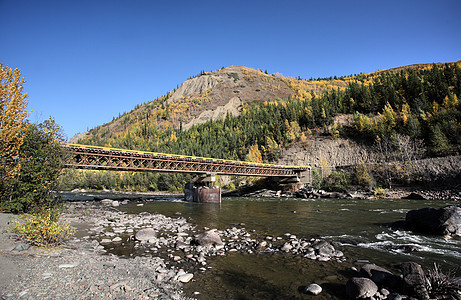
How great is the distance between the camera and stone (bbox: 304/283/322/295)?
636 centimetres

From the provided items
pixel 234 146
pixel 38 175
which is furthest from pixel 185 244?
pixel 234 146

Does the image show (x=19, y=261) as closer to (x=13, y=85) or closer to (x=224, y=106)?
(x=13, y=85)

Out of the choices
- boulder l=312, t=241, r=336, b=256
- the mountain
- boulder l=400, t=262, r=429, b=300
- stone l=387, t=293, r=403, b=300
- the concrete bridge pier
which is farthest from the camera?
the mountain

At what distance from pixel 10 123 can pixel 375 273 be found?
1944 cm

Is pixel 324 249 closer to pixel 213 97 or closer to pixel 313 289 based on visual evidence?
pixel 313 289

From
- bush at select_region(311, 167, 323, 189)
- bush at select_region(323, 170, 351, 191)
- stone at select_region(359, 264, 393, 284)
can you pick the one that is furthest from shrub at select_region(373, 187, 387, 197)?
stone at select_region(359, 264, 393, 284)

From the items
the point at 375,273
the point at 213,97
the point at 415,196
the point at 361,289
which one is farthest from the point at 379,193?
the point at 213,97

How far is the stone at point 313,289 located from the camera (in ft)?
20.9

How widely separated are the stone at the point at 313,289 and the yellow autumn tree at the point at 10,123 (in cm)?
1667

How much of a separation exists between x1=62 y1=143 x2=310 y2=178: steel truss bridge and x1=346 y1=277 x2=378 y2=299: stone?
2076 cm

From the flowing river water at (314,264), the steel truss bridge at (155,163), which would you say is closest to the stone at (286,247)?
the flowing river water at (314,264)

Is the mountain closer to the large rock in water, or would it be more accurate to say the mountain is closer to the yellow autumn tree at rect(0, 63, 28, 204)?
the yellow autumn tree at rect(0, 63, 28, 204)

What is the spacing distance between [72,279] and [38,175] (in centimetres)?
1029

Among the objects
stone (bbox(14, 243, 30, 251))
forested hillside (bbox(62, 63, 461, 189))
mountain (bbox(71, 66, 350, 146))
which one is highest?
mountain (bbox(71, 66, 350, 146))
